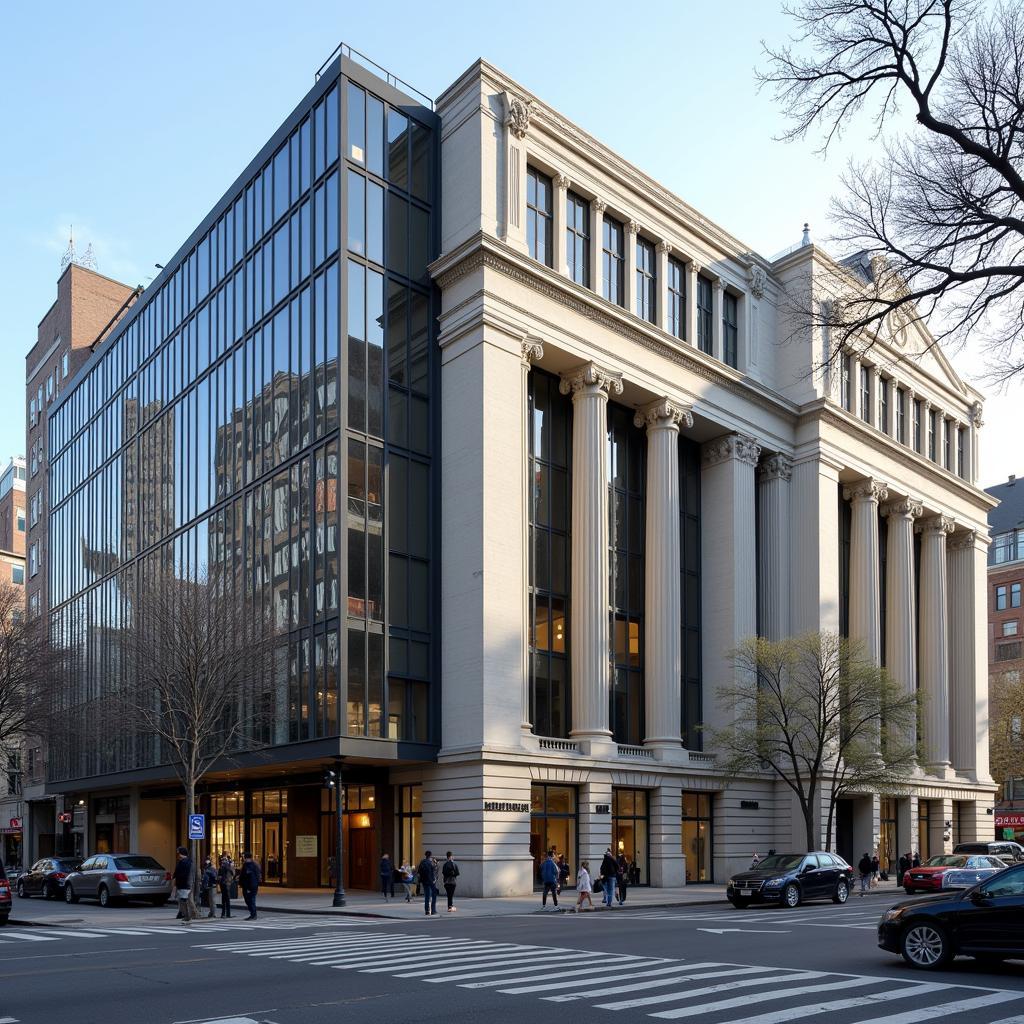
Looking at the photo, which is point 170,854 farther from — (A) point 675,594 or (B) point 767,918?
(B) point 767,918

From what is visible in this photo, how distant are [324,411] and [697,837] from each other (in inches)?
918

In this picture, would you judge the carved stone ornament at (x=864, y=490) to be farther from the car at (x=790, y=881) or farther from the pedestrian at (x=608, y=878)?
the pedestrian at (x=608, y=878)

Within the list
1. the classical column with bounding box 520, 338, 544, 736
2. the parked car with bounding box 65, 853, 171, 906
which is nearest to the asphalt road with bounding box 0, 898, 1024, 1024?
the parked car with bounding box 65, 853, 171, 906

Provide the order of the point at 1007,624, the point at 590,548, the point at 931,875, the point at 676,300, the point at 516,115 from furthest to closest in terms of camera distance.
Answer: the point at 1007,624
the point at 676,300
the point at 590,548
the point at 516,115
the point at 931,875

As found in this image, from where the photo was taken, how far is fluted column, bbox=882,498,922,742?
6247 cm

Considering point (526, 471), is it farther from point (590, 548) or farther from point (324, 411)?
point (324, 411)

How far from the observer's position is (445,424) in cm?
4366

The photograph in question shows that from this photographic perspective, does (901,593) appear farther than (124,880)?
Yes

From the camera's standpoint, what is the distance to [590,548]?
148 feet

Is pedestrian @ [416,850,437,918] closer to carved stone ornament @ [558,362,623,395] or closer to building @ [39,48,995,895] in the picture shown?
building @ [39,48,995,895]

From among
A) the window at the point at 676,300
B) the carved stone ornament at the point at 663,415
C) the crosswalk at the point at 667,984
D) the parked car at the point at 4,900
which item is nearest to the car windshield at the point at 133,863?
the parked car at the point at 4,900

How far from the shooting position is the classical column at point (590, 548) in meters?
44.0

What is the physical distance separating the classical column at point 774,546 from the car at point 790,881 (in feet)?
59.5

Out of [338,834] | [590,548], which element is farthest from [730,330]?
[338,834]
